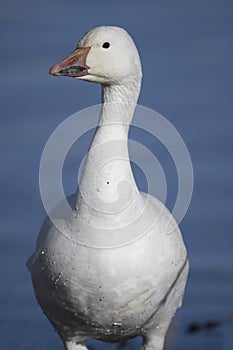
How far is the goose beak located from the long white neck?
0.51 feet

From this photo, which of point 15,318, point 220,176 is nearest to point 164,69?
point 220,176

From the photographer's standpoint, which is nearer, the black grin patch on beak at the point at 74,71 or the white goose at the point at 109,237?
the white goose at the point at 109,237

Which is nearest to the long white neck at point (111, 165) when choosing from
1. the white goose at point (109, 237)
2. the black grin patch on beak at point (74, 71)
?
the white goose at point (109, 237)

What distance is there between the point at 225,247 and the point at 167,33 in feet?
10.8

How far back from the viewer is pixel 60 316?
19.5 ft

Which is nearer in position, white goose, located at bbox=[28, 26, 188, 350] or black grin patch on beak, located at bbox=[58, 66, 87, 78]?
white goose, located at bbox=[28, 26, 188, 350]

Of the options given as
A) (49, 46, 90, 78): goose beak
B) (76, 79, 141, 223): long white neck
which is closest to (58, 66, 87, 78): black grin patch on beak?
(49, 46, 90, 78): goose beak

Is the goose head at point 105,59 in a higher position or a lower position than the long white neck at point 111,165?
higher

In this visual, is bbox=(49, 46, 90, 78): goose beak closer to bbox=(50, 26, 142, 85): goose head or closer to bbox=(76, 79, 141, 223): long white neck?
bbox=(50, 26, 142, 85): goose head

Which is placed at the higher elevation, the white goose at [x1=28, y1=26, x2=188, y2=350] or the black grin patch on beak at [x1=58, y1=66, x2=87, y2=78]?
the black grin patch on beak at [x1=58, y1=66, x2=87, y2=78]

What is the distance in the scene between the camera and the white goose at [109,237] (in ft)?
18.5

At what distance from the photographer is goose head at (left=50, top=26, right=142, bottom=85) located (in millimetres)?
5719

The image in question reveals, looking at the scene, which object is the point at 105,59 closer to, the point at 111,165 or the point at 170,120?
the point at 111,165

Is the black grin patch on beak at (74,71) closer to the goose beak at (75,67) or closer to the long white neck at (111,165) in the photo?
the goose beak at (75,67)
